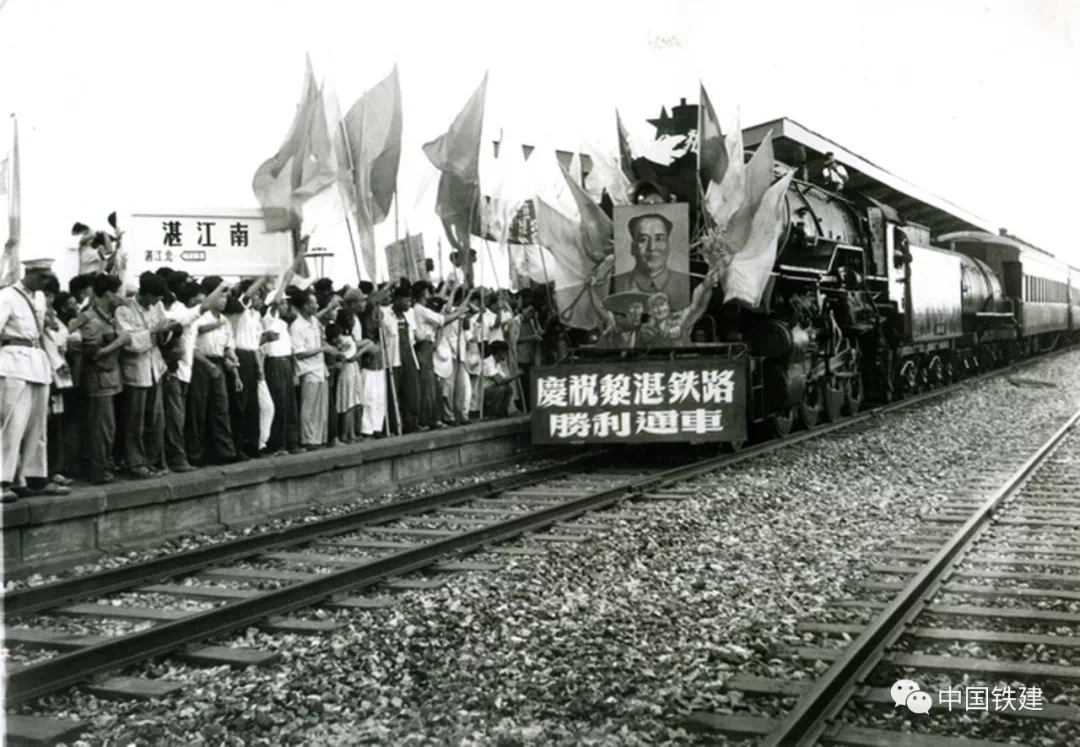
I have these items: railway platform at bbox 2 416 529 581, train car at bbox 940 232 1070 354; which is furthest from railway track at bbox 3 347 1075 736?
train car at bbox 940 232 1070 354

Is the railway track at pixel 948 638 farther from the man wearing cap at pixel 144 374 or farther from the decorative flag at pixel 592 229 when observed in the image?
the man wearing cap at pixel 144 374

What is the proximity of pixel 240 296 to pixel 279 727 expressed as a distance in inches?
222

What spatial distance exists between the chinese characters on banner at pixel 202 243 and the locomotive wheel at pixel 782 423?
5.70 meters

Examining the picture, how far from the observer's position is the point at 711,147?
33.1 feet

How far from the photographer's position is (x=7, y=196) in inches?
229

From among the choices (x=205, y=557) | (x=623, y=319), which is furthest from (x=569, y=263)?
(x=205, y=557)

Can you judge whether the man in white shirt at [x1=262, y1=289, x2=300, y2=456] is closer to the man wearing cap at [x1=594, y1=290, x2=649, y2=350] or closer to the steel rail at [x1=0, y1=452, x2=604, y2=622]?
the steel rail at [x1=0, y1=452, x2=604, y2=622]

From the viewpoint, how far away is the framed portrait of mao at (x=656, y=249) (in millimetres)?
10203

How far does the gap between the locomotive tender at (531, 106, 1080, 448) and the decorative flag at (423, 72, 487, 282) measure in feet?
5.77

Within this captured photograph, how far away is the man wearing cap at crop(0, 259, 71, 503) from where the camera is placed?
6.30 m

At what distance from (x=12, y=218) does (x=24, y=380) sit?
105 centimetres

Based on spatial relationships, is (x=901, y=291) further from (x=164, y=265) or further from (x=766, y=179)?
(x=164, y=265)

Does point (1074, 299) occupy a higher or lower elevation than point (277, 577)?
higher

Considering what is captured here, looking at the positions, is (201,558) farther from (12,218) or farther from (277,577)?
(12,218)
